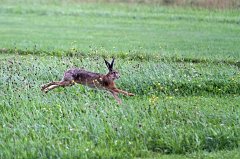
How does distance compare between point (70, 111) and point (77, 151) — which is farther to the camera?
point (70, 111)

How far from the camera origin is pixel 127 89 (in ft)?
51.6

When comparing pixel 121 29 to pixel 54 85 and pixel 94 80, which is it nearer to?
pixel 54 85

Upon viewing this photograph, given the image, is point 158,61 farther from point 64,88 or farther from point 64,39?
point 64,39

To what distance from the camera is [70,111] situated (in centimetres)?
1227

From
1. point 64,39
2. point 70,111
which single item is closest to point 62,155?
point 70,111

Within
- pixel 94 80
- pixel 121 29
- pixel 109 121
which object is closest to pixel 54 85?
pixel 94 80

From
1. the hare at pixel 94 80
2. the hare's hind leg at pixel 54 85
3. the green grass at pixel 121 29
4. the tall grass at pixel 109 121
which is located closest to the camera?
the tall grass at pixel 109 121

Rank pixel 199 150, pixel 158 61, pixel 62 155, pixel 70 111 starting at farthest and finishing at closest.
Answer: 1. pixel 158 61
2. pixel 70 111
3. pixel 199 150
4. pixel 62 155

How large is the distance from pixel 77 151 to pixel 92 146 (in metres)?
0.31

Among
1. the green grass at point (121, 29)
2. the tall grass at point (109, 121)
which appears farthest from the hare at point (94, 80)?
the green grass at point (121, 29)

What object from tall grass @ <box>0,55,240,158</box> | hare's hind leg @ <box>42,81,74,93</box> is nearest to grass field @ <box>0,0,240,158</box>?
tall grass @ <box>0,55,240,158</box>

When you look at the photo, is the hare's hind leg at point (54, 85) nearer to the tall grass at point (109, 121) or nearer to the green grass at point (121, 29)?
the tall grass at point (109, 121)

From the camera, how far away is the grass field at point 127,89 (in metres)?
11.1

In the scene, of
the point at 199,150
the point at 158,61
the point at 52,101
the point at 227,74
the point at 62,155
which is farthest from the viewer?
the point at 158,61
